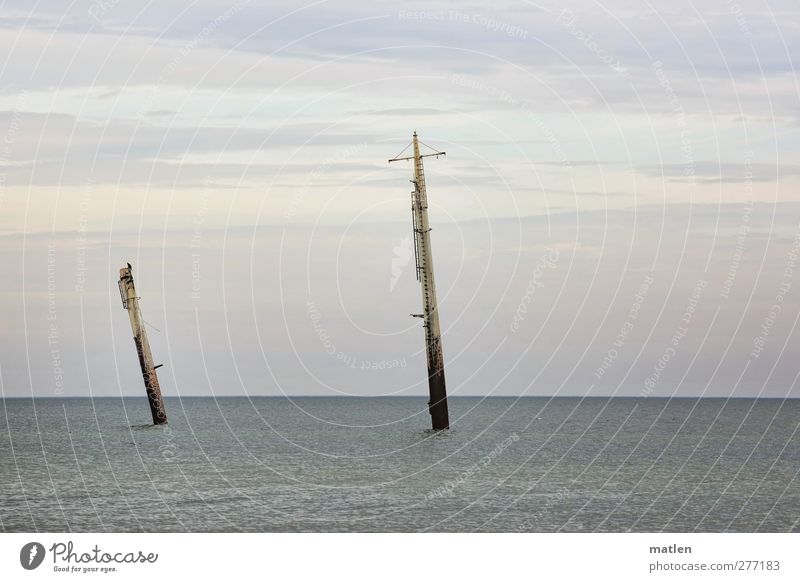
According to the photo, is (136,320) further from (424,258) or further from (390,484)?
(424,258)

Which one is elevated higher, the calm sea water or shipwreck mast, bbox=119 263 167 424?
shipwreck mast, bbox=119 263 167 424

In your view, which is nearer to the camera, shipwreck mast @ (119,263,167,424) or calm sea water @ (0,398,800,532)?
calm sea water @ (0,398,800,532)

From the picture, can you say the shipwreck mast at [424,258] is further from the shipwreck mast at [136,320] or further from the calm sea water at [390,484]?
the shipwreck mast at [136,320]

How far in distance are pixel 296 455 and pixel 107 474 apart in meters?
22.2

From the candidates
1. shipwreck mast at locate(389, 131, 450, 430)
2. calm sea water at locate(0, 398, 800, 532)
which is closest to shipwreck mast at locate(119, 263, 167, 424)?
calm sea water at locate(0, 398, 800, 532)

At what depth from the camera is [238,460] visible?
284ft

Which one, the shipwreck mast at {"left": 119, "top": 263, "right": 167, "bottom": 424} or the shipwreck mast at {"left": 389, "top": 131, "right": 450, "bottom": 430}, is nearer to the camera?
the shipwreck mast at {"left": 389, "top": 131, "right": 450, "bottom": 430}

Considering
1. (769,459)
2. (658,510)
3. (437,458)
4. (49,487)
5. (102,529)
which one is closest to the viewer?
(102,529)

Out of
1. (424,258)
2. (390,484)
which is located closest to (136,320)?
(390,484)

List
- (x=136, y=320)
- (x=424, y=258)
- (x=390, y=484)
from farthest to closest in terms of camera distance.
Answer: (x=136, y=320)
(x=390, y=484)
(x=424, y=258)

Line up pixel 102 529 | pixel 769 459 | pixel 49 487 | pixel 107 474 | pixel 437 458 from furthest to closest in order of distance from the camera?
pixel 769 459 < pixel 437 458 < pixel 107 474 < pixel 49 487 < pixel 102 529

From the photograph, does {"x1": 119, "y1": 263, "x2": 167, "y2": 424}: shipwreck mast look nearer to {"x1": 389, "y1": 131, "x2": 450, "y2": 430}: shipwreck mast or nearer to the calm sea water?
the calm sea water
